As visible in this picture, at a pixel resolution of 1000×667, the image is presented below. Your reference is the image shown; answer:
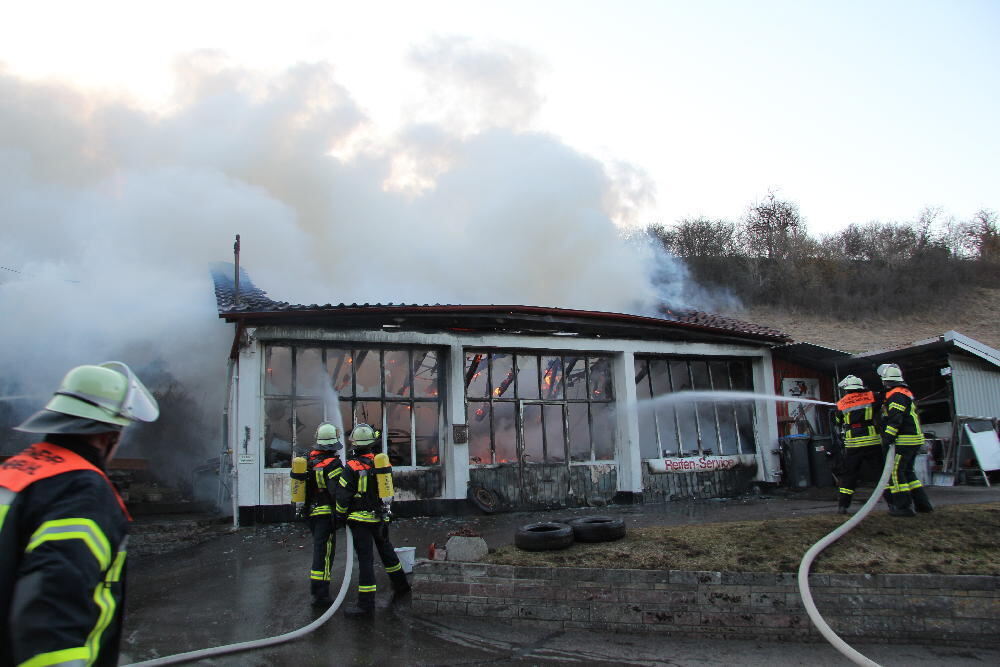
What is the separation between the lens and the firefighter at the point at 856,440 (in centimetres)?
786

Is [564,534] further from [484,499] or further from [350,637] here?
[484,499]

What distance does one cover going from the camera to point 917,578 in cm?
528

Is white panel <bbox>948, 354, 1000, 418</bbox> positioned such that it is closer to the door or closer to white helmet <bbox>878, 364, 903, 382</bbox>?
white helmet <bbox>878, 364, 903, 382</bbox>

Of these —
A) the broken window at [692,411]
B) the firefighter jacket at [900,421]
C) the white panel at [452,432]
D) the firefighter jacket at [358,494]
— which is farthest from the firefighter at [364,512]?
the broken window at [692,411]

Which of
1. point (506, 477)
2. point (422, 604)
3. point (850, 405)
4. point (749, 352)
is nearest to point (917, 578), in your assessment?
point (850, 405)

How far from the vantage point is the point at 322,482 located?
21.1 feet

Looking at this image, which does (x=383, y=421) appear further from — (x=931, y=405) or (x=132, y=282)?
(x=931, y=405)

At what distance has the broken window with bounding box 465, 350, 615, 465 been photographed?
42.9 ft

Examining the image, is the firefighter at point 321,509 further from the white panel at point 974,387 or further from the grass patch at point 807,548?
the white panel at point 974,387

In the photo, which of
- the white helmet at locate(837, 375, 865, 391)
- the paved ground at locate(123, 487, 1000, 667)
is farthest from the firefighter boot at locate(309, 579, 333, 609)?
the white helmet at locate(837, 375, 865, 391)

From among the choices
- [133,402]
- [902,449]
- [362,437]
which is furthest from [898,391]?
[133,402]

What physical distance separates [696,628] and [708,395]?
9656 mm

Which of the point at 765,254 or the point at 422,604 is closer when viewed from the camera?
the point at 422,604

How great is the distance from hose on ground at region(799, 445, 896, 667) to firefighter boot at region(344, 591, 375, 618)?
355 centimetres
